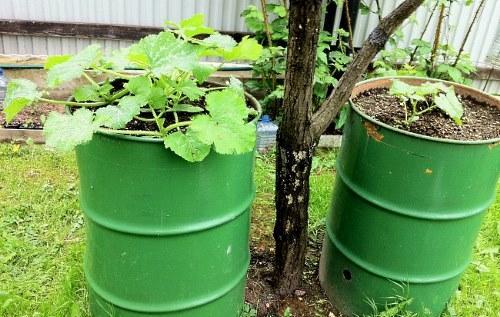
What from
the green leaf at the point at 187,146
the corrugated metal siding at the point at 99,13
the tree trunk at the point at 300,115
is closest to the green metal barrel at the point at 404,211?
the tree trunk at the point at 300,115

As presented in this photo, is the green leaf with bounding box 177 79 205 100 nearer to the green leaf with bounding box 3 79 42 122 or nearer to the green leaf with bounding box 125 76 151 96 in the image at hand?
the green leaf with bounding box 125 76 151 96

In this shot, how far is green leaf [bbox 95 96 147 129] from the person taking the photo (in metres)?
1.54

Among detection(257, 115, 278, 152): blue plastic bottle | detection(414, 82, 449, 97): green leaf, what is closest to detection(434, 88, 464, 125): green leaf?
detection(414, 82, 449, 97): green leaf

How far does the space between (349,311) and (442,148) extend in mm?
959

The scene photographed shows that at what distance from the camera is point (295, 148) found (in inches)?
82.7

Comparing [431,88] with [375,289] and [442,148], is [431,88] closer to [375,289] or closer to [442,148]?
[442,148]

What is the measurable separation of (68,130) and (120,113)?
16 centimetres

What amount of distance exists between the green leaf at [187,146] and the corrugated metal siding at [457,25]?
10.5ft

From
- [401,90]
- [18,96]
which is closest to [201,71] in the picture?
[18,96]

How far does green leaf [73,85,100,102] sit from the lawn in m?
1.03

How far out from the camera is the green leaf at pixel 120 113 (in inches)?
60.5

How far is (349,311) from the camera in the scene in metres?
2.40

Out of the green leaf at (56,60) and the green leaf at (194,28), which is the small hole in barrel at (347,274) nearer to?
the green leaf at (194,28)

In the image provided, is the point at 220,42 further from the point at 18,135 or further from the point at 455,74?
the point at 455,74
